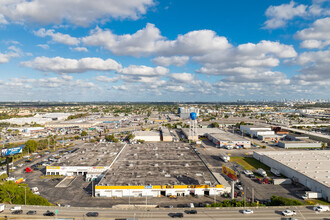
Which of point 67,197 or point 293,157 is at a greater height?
point 293,157

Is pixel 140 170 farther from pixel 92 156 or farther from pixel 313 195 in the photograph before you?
pixel 313 195

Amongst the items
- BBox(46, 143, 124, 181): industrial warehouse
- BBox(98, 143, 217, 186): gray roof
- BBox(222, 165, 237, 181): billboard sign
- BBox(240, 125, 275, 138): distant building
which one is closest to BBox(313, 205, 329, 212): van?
BBox(222, 165, 237, 181): billboard sign

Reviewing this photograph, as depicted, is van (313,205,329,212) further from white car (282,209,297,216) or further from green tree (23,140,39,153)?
green tree (23,140,39,153)

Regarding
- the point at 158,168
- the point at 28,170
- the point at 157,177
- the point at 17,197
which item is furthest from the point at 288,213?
the point at 28,170

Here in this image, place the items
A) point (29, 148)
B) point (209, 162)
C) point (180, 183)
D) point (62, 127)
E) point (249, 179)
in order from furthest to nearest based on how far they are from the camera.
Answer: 1. point (62, 127)
2. point (29, 148)
3. point (209, 162)
4. point (249, 179)
5. point (180, 183)

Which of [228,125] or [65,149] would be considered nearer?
[65,149]

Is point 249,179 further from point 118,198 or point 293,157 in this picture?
point 118,198

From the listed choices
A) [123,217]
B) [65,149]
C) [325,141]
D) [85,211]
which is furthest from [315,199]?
[65,149]
